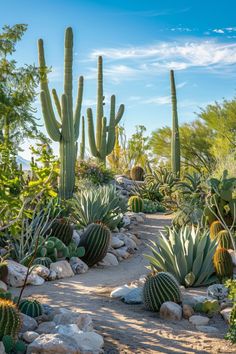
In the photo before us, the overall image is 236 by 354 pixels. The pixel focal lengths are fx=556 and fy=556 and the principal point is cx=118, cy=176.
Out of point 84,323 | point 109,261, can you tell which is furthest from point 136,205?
point 84,323

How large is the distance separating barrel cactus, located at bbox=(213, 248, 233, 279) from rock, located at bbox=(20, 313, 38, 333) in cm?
315

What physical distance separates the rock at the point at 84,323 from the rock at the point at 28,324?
0.43m

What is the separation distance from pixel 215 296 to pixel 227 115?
22397 millimetres

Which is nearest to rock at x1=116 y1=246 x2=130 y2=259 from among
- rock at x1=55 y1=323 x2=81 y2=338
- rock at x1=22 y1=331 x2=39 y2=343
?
rock at x1=55 y1=323 x2=81 y2=338

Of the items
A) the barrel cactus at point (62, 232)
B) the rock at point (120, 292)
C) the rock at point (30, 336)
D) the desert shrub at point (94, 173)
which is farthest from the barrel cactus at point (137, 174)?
the rock at point (30, 336)

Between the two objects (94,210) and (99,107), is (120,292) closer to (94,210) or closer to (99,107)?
(94,210)

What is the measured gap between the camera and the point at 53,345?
4.67 m

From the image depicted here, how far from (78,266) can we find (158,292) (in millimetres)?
2953

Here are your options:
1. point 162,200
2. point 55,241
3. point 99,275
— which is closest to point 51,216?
point 55,241

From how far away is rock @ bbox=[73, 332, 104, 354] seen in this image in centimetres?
488

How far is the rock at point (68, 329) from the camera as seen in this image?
16.5ft

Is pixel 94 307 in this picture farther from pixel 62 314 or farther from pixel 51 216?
pixel 51 216

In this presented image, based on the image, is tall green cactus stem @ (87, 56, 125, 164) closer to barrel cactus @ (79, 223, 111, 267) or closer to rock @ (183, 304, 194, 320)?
barrel cactus @ (79, 223, 111, 267)

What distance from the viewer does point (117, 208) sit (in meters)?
12.9
